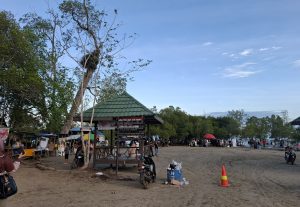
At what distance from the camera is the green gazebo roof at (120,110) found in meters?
19.6

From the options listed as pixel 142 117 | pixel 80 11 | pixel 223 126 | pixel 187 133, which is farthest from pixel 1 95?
pixel 223 126

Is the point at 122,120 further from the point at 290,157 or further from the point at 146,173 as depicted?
the point at 290,157

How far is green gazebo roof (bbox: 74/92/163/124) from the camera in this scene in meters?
19.6

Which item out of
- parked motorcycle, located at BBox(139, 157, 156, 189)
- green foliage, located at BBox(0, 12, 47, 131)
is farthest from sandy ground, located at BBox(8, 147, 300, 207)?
green foliage, located at BBox(0, 12, 47, 131)

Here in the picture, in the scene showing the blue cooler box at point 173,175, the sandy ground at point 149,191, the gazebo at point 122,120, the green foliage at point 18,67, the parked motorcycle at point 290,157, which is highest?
the green foliage at point 18,67

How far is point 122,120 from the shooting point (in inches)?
760

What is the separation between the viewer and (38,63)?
89.9 feet

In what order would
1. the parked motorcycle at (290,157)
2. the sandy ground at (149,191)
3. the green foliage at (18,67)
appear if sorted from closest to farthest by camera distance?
the sandy ground at (149,191) → the green foliage at (18,67) → the parked motorcycle at (290,157)

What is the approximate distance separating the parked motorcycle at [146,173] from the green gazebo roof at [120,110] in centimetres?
365

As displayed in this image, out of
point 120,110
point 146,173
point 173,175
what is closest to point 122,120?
point 120,110

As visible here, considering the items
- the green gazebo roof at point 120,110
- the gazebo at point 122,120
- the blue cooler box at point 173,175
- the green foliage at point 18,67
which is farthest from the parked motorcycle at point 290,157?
the green foliage at point 18,67

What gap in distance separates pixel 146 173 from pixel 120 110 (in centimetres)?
564

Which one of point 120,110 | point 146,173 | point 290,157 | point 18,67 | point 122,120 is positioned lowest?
point 146,173

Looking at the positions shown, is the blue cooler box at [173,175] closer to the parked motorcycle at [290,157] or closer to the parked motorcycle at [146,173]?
the parked motorcycle at [146,173]
